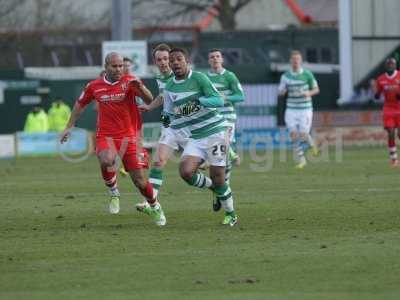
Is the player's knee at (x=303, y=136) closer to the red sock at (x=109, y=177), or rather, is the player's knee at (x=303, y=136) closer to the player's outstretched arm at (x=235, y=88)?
the player's outstretched arm at (x=235, y=88)

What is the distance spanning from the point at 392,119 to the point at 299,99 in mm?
2230

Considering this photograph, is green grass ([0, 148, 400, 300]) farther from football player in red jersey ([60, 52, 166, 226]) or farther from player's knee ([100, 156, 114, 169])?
football player in red jersey ([60, 52, 166, 226])

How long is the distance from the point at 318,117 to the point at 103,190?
1733cm

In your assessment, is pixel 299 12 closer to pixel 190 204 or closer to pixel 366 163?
pixel 366 163

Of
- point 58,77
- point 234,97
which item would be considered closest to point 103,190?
point 234,97

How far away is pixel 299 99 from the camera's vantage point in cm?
2841

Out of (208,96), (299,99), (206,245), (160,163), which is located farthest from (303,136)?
(206,245)

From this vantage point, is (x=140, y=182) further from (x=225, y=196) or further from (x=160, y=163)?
(x=225, y=196)

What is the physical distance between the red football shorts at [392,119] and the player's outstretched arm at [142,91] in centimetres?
1253

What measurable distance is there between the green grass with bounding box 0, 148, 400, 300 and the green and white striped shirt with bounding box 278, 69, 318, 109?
20.0ft

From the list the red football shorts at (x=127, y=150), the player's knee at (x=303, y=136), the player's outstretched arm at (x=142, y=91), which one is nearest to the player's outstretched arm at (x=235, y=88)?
the red football shorts at (x=127, y=150)

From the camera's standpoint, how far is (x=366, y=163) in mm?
28453

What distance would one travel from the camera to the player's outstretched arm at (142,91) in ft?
51.3

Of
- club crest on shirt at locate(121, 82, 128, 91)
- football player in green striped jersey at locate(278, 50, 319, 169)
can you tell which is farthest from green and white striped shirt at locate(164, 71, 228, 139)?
football player in green striped jersey at locate(278, 50, 319, 169)
